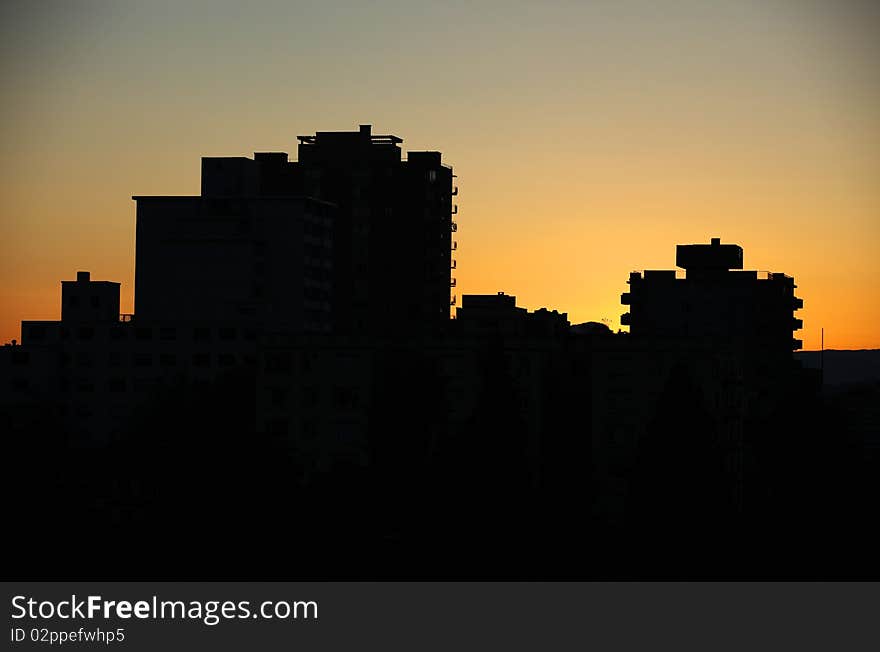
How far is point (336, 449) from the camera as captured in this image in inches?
4513

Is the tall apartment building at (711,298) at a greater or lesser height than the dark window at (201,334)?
greater

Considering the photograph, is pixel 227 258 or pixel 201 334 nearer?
pixel 201 334

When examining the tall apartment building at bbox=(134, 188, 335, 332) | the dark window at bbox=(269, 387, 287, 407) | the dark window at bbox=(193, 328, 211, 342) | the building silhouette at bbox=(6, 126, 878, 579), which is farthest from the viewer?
the tall apartment building at bbox=(134, 188, 335, 332)

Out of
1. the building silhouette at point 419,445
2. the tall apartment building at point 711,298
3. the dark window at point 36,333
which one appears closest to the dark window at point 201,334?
the building silhouette at point 419,445

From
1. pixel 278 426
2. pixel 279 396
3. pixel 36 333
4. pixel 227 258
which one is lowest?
pixel 278 426

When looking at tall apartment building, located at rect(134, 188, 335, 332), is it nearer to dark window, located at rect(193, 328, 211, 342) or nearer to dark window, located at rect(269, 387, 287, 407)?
dark window, located at rect(193, 328, 211, 342)

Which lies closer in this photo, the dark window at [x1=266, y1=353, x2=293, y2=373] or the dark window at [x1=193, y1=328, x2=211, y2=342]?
the dark window at [x1=266, y1=353, x2=293, y2=373]

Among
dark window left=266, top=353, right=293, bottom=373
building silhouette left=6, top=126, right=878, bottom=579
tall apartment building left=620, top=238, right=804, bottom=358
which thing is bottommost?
building silhouette left=6, top=126, right=878, bottom=579

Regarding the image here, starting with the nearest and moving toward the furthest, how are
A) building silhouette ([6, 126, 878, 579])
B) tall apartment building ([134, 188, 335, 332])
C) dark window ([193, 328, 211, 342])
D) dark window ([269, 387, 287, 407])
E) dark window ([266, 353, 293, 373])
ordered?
building silhouette ([6, 126, 878, 579])
dark window ([266, 353, 293, 373])
dark window ([269, 387, 287, 407])
dark window ([193, 328, 211, 342])
tall apartment building ([134, 188, 335, 332])

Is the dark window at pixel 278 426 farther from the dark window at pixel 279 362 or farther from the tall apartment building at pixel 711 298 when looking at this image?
the tall apartment building at pixel 711 298

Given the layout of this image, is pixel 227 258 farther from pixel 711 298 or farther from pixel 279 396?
pixel 279 396

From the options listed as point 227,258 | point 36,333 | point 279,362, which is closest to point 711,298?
point 227,258

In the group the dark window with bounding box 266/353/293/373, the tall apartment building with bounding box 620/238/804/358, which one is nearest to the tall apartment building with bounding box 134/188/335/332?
the tall apartment building with bounding box 620/238/804/358
